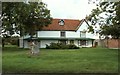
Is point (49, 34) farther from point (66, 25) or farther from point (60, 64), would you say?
point (60, 64)

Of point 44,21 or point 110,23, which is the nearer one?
point 110,23

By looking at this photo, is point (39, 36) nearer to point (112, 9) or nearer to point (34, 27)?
point (34, 27)

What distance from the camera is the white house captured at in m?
44.4

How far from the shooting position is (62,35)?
149 ft

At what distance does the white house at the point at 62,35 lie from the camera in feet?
146

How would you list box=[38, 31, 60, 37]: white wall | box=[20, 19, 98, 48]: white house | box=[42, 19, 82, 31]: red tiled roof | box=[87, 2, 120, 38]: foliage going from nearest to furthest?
1. box=[87, 2, 120, 38]: foliage
2. box=[20, 19, 98, 48]: white house
3. box=[38, 31, 60, 37]: white wall
4. box=[42, 19, 82, 31]: red tiled roof

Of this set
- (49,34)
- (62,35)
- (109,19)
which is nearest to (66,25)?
(62,35)

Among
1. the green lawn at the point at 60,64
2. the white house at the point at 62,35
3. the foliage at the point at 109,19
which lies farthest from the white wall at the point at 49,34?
the foliage at the point at 109,19

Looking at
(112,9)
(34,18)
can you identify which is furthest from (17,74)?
(34,18)

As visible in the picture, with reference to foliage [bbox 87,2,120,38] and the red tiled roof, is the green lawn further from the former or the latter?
the red tiled roof

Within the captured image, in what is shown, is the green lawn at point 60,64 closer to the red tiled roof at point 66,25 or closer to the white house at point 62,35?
the white house at point 62,35

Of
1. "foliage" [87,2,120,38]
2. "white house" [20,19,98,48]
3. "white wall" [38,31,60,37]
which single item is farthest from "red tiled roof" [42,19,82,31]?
"foliage" [87,2,120,38]

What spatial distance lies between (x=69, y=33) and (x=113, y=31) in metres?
35.9

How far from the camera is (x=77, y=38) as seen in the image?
4538 centimetres
